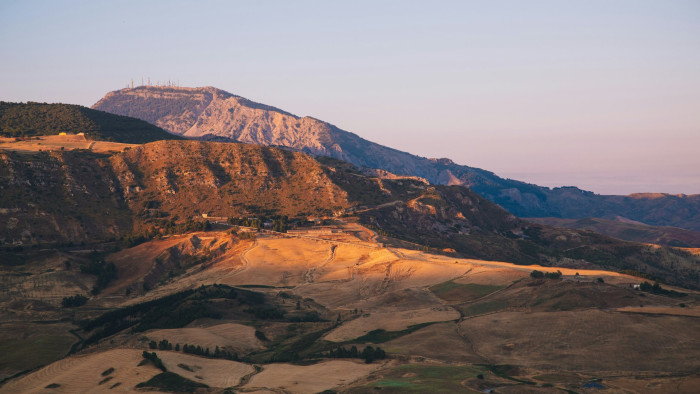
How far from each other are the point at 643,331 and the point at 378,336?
180 feet

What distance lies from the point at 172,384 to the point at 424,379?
41831 mm

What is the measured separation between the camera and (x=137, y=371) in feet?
364

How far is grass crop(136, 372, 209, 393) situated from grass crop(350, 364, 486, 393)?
28249mm

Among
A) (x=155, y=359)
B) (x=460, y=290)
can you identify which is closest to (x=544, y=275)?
(x=460, y=290)

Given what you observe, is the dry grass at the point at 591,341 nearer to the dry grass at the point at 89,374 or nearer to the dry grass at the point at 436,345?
the dry grass at the point at 436,345

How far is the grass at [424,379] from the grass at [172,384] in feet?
92.7

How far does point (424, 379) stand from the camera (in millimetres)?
98688

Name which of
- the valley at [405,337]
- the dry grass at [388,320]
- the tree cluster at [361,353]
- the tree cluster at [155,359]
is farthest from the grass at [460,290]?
the tree cluster at [155,359]

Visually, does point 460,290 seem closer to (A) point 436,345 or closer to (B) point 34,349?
(A) point 436,345

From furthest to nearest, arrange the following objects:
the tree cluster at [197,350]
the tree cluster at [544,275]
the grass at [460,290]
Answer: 1. the tree cluster at [544,275]
2. the grass at [460,290]
3. the tree cluster at [197,350]

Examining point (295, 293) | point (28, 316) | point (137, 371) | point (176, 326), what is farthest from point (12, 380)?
point (295, 293)

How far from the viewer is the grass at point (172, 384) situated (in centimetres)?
10058

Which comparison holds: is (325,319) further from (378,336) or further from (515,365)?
(515,365)

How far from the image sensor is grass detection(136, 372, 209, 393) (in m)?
101
